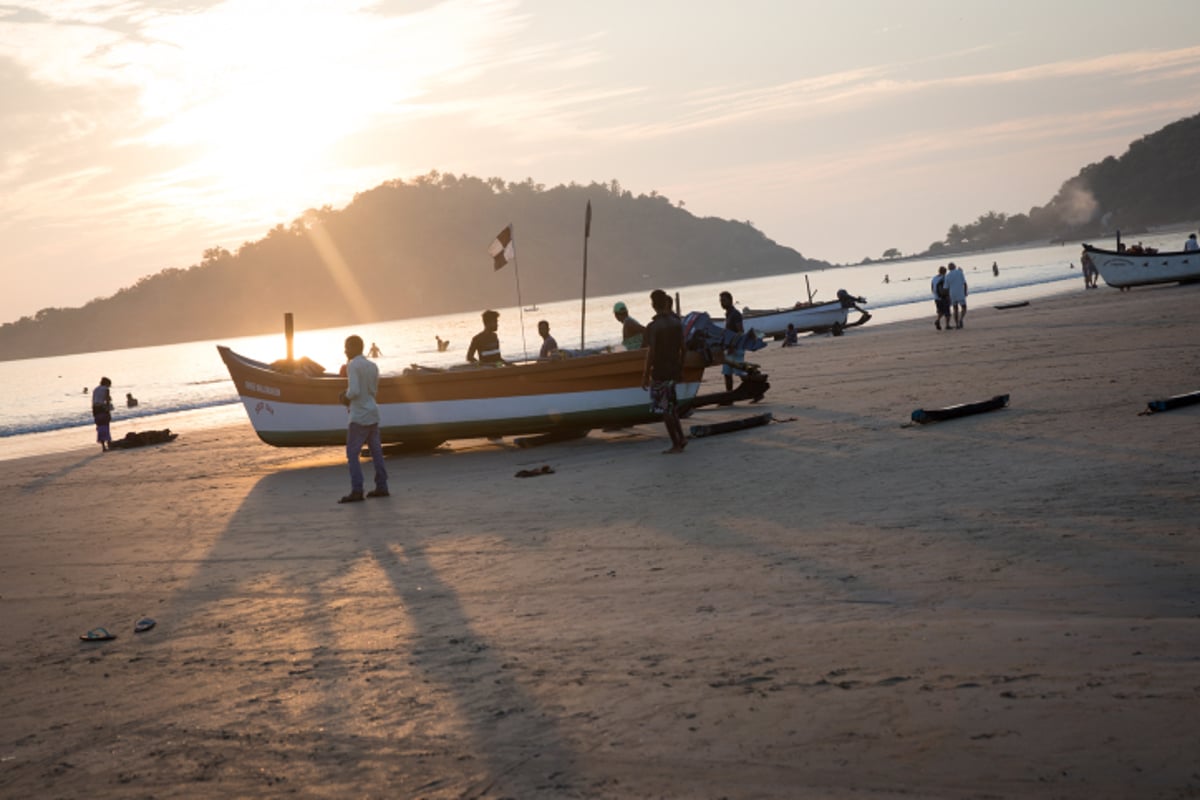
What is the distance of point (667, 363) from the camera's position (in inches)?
519

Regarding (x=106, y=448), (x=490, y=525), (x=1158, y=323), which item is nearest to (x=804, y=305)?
(x=1158, y=323)

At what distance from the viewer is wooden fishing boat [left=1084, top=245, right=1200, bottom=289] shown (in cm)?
3691

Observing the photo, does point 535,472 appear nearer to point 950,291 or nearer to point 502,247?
point 502,247

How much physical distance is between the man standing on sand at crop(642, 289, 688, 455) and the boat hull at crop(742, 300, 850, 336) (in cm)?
2794

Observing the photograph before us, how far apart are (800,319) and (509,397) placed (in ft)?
89.6

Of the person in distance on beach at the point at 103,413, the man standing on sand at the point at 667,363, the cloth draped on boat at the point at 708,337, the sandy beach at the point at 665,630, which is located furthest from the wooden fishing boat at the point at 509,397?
the person in distance on beach at the point at 103,413

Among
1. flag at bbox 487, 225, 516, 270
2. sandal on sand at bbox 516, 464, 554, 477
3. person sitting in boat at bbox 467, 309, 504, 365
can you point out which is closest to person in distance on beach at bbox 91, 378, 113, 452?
flag at bbox 487, 225, 516, 270

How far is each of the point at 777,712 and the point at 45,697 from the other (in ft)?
13.5

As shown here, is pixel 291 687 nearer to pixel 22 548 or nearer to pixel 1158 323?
pixel 22 548

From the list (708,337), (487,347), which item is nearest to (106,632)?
(487,347)

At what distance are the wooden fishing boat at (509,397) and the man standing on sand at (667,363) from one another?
5.82ft

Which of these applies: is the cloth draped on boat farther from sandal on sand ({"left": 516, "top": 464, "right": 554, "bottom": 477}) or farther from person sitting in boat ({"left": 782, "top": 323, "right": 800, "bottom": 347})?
person sitting in boat ({"left": 782, "top": 323, "right": 800, "bottom": 347})

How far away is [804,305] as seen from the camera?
41906mm

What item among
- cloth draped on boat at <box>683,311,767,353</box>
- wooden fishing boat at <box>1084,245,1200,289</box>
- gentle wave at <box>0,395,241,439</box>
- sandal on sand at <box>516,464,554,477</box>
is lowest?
sandal on sand at <box>516,464,554,477</box>
